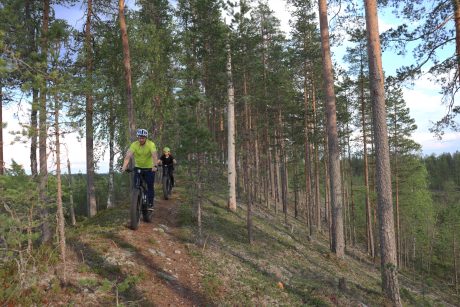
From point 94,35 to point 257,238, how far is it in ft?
39.9

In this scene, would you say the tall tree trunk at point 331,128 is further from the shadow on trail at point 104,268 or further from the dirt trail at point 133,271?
the shadow on trail at point 104,268

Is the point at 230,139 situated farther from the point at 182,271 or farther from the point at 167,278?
the point at 167,278

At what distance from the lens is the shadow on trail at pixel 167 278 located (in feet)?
22.6

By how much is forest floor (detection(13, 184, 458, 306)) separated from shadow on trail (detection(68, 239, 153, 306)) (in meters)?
0.02

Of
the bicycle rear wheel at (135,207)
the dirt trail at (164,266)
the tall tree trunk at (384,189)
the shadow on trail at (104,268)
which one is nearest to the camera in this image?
the shadow on trail at (104,268)

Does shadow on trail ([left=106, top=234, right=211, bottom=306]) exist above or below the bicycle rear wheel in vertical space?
below

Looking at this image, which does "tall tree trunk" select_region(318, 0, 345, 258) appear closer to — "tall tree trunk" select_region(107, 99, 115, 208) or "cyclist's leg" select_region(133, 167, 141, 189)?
"cyclist's leg" select_region(133, 167, 141, 189)

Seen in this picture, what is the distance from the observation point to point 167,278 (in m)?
7.32

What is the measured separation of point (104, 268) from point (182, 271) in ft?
6.73

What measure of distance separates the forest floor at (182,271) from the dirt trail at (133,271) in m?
0.02

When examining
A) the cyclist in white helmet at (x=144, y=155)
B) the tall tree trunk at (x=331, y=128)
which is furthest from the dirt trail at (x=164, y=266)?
the tall tree trunk at (x=331, y=128)

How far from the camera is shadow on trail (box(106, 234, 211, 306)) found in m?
6.88

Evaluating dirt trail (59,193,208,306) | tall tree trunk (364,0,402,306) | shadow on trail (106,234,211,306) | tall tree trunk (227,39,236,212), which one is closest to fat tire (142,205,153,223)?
dirt trail (59,193,208,306)

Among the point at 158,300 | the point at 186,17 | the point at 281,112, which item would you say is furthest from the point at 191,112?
the point at 281,112
